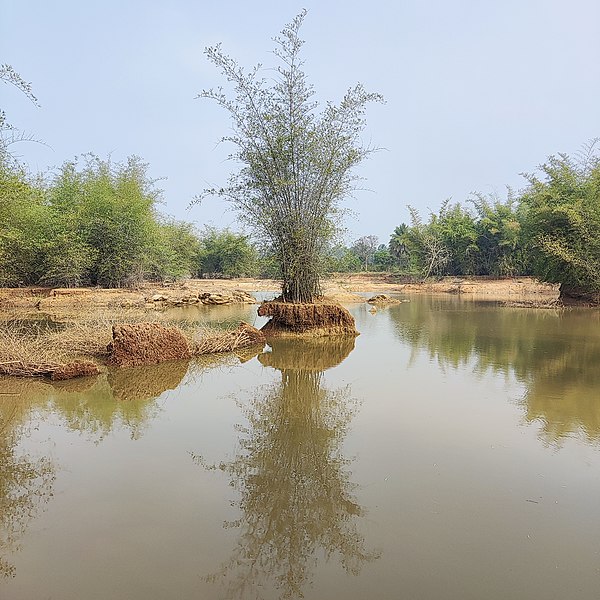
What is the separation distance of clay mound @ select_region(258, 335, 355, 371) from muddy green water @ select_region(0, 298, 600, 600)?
95 cm

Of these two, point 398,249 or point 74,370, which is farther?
point 398,249

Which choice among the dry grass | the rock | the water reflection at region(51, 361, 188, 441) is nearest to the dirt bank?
the rock

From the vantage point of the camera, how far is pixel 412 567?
7.73 feet

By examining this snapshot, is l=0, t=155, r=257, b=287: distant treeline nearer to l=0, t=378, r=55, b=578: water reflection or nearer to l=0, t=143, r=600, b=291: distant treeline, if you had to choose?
l=0, t=143, r=600, b=291: distant treeline

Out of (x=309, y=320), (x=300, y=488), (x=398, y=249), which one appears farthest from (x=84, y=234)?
(x=398, y=249)

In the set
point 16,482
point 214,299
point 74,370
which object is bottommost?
point 16,482

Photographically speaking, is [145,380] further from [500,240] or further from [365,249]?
[365,249]

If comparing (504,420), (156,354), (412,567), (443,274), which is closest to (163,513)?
(412,567)

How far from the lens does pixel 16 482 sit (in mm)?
3295

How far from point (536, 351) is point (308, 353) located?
12.6 ft

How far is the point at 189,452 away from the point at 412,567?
2.02 m

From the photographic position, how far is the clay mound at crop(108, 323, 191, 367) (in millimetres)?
6904

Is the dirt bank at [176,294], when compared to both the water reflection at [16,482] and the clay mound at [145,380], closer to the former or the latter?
the clay mound at [145,380]

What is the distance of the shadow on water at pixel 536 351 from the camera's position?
4855 mm
